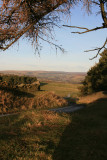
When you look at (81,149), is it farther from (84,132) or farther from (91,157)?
(84,132)

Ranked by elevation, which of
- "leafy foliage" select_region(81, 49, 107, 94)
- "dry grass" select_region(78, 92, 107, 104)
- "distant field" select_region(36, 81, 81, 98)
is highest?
"leafy foliage" select_region(81, 49, 107, 94)

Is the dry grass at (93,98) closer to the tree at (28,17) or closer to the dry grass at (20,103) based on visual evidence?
the dry grass at (20,103)

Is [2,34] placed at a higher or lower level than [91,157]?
higher

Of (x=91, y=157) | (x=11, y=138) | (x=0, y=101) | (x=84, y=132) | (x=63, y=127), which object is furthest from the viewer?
(x=0, y=101)

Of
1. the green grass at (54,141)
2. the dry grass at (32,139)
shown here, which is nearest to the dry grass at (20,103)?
the dry grass at (32,139)

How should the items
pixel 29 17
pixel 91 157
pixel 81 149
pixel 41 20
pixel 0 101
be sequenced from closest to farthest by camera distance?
pixel 91 157, pixel 81 149, pixel 29 17, pixel 41 20, pixel 0 101

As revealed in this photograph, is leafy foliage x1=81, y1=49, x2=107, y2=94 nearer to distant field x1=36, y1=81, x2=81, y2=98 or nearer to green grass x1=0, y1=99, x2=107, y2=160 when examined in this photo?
distant field x1=36, y1=81, x2=81, y2=98

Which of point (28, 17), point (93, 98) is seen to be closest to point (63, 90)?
point (93, 98)

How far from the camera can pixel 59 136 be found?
12.4 feet

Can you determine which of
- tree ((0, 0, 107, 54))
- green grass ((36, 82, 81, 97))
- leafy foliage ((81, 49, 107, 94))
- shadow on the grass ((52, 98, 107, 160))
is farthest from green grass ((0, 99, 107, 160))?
green grass ((36, 82, 81, 97))

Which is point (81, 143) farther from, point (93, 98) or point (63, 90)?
point (63, 90)

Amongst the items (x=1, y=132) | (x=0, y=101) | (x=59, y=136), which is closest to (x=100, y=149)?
(x=59, y=136)

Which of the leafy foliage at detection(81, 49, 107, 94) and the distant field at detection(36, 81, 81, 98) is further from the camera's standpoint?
the distant field at detection(36, 81, 81, 98)

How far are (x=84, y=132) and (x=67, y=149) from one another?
104cm
